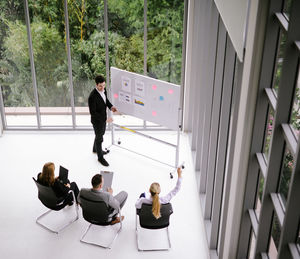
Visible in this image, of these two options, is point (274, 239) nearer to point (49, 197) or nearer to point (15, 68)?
point (49, 197)

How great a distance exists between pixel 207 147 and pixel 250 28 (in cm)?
308

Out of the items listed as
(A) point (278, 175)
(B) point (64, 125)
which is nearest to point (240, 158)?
(A) point (278, 175)

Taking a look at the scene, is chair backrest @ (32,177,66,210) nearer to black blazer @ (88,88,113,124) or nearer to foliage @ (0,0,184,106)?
black blazer @ (88,88,113,124)

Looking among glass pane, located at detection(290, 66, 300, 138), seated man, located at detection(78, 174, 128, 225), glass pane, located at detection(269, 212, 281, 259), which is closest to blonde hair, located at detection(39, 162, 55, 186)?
seated man, located at detection(78, 174, 128, 225)

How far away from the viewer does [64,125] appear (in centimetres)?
889

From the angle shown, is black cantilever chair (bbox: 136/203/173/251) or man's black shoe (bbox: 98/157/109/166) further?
man's black shoe (bbox: 98/157/109/166)

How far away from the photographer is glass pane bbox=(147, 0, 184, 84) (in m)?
7.84

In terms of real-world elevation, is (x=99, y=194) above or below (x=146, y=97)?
below

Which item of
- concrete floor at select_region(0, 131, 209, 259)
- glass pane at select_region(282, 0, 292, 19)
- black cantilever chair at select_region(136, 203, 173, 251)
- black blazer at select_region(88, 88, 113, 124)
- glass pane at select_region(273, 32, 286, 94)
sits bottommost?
concrete floor at select_region(0, 131, 209, 259)

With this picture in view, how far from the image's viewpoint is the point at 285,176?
331 cm

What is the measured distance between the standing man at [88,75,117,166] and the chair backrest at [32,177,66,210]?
5.95 feet

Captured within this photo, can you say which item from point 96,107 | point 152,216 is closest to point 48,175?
point 152,216

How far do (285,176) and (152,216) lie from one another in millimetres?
2400

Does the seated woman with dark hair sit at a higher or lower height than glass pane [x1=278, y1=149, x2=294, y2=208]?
lower
